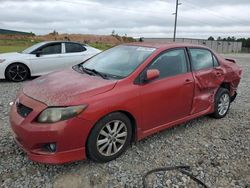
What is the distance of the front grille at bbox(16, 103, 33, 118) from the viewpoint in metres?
3.35

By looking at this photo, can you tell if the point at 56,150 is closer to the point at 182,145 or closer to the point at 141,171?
the point at 141,171

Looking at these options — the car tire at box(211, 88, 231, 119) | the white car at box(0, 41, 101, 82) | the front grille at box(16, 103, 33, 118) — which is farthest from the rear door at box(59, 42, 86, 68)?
the front grille at box(16, 103, 33, 118)

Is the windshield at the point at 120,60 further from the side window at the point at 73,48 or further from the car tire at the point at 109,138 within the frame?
the side window at the point at 73,48

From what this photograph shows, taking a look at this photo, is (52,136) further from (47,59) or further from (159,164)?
(47,59)

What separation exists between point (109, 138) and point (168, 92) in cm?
116

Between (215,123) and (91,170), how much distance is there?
2.82 meters

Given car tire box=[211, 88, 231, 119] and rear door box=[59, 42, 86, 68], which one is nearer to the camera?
car tire box=[211, 88, 231, 119]

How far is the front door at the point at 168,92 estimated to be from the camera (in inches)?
154

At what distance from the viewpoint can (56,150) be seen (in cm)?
321

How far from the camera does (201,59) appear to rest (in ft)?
16.5

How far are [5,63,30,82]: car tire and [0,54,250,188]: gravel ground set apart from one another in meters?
4.14

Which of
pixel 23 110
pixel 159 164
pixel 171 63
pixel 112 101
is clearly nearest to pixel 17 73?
pixel 23 110

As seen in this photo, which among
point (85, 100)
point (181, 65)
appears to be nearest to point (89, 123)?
point (85, 100)

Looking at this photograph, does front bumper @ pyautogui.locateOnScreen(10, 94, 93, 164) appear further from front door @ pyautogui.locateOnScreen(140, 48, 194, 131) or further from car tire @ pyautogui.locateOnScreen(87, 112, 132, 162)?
front door @ pyautogui.locateOnScreen(140, 48, 194, 131)
